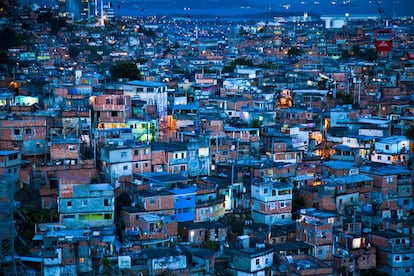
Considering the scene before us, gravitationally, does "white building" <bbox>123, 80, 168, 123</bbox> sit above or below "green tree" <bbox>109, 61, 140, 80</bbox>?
below

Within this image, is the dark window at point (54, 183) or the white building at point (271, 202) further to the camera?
the white building at point (271, 202)

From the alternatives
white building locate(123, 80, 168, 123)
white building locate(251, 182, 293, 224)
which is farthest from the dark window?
white building locate(123, 80, 168, 123)

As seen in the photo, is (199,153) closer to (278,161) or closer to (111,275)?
(278,161)

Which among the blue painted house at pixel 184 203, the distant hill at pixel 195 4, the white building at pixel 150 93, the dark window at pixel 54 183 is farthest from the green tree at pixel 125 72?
the distant hill at pixel 195 4

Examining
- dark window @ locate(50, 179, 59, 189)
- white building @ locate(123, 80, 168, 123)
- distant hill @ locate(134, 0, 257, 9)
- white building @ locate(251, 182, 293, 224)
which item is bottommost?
white building @ locate(251, 182, 293, 224)

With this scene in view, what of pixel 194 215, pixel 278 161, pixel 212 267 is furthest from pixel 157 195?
pixel 278 161

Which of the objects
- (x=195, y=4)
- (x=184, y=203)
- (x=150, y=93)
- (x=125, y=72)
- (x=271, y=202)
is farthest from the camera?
(x=195, y=4)

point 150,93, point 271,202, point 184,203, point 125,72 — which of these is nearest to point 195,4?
point 125,72

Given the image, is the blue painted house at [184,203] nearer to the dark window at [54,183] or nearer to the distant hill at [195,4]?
the dark window at [54,183]

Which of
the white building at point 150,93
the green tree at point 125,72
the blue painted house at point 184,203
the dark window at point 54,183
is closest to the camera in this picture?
the blue painted house at point 184,203

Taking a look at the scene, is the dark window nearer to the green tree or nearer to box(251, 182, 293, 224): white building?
box(251, 182, 293, 224): white building

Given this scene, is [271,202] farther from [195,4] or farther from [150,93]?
[195,4]
